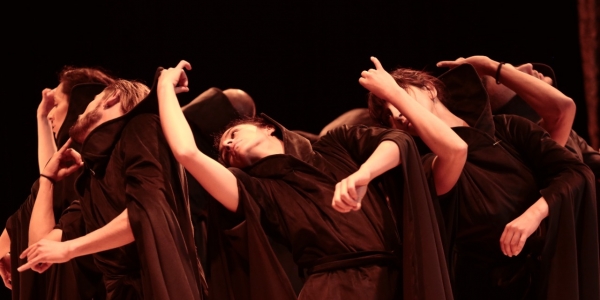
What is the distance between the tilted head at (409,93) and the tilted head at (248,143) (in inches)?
13.9

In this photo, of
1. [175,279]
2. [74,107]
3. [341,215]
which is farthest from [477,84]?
[74,107]

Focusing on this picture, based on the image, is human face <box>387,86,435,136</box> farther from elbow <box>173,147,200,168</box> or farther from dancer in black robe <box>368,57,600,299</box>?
elbow <box>173,147,200,168</box>

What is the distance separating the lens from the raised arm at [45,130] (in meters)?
3.31

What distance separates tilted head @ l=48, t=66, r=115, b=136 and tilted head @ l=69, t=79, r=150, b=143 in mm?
402

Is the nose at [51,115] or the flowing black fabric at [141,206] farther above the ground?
the nose at [51,115]

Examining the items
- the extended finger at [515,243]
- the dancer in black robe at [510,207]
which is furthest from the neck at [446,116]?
the extended finger at [515,243]

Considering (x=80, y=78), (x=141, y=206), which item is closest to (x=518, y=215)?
(x=141, y=206)

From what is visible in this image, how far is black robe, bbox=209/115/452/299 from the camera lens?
7.76ft

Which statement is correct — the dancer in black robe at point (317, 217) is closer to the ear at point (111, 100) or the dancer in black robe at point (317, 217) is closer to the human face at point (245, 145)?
the human face at point (245, 145)

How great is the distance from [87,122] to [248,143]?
56 cm

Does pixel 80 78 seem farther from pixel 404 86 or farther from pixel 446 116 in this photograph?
pixel 446 116

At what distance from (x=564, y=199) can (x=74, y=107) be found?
1720 millimetres

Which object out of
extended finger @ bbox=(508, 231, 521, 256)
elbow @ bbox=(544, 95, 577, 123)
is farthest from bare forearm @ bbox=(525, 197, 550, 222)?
elbow @ bbox=(544, 95, 577, 123)

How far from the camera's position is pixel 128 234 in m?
2.51
